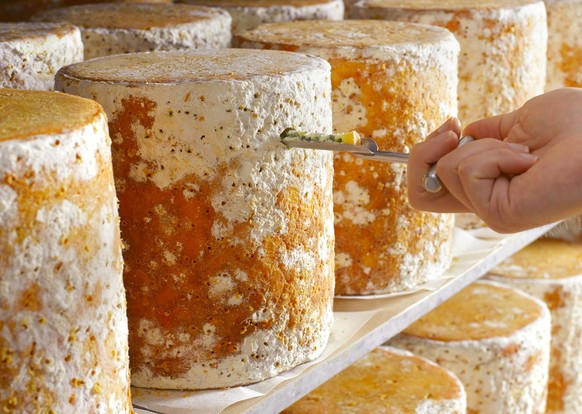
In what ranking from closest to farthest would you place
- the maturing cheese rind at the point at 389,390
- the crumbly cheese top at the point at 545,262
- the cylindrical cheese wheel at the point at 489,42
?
1. the maturing cheese rind at the point at 389,390
2. the cylindrical cheese wheel at the point at 489,42
3. the crumbly cheese top at the point at 545,262

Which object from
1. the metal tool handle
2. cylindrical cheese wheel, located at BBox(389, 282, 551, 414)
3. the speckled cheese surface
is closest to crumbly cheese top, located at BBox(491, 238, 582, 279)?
cylindrical cheese wheel, located at BBox(389, 282, 551, 414)

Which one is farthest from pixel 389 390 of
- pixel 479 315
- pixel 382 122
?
pixel 382 122

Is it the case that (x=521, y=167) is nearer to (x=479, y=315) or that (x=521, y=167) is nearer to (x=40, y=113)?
(x=40, y=113)

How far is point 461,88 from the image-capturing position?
2.03m

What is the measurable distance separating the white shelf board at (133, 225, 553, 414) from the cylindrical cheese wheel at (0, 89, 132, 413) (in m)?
0.23

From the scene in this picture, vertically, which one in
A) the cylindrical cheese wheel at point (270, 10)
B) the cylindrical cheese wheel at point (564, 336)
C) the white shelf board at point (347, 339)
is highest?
the cylindrical cheese wheel at point (270, 10)

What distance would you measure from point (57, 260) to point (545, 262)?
181 centimetres

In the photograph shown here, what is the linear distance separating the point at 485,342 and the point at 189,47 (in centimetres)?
91

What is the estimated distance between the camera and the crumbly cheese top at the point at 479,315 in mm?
2117

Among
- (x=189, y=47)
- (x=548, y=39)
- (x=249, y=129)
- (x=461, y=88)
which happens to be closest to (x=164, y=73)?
(x=249, y=129)

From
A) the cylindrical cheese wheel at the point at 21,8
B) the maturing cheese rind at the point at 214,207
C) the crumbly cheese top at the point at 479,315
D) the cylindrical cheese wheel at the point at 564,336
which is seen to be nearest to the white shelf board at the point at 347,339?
the maturing cheese rind at the point at 214,207

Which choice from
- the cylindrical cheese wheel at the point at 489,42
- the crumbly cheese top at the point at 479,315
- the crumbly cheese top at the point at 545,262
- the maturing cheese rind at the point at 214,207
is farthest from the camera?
the crumbly cheese top at the point at 545,262

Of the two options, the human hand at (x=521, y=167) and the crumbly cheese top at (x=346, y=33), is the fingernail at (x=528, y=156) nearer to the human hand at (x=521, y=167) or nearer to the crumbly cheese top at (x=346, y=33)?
the human hand at (x=521, y=167)

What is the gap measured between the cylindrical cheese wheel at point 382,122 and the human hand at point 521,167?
0.39 meters
